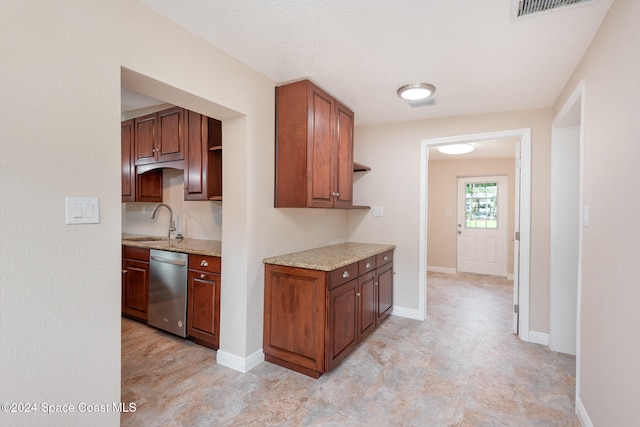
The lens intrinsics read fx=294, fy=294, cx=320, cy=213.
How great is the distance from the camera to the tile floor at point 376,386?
1.79 m

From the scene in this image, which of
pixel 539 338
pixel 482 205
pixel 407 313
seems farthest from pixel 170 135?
pixel 482 205

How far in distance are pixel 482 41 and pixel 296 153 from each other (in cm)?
146

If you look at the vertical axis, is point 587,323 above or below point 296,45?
below

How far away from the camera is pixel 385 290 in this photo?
3289 millimetres

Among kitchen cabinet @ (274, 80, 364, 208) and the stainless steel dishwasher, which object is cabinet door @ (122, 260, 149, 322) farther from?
kitchen cabinet @ (274, 80, 364, 208)

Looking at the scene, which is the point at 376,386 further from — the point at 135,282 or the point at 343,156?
the point at 135,282

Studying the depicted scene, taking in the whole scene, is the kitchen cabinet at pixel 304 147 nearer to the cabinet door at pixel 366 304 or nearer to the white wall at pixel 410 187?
the cabinet door at pixel 366 304

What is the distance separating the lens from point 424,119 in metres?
3.38

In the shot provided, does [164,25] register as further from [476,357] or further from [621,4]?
[476,357]

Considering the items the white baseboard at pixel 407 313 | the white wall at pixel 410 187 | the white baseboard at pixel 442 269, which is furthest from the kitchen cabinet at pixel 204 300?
the white baseboard at pixel 442 269

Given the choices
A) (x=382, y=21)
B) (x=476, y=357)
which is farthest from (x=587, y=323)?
(x=382, y=21)

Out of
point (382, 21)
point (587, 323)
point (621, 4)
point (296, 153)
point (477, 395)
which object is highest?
point (382, 21)

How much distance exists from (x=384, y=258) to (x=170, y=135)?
260 centimetres
